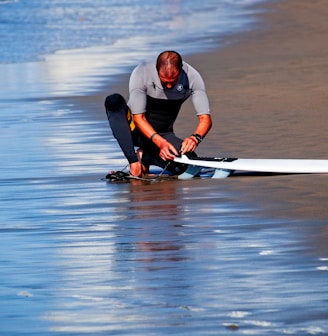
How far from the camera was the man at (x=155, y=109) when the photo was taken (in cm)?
970

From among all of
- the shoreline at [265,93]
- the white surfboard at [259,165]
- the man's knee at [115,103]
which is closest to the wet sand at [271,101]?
the shoreline at [265,93]

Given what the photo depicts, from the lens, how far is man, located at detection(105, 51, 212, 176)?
970 centimetres

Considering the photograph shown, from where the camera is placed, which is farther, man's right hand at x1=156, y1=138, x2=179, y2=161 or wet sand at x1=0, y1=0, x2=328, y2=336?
man's right hand at x1=156, y1=138, x2=179, y2=161

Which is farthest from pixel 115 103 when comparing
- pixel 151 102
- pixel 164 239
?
pixel 164 239

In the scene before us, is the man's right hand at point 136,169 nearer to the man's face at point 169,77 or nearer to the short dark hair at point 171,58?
the man's face at point 169,77

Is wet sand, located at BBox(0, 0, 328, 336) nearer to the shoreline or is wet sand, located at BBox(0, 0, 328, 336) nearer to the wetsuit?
the shoreline

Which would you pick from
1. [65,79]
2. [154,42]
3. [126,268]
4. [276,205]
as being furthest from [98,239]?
[154,42]

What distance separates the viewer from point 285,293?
19.5 feet

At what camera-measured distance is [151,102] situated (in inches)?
392

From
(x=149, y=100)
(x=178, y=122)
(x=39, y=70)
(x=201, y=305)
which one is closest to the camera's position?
(x=201, y=305)

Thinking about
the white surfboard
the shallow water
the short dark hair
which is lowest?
the white surfboard

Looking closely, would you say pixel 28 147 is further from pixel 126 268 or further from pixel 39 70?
pixel 39 70

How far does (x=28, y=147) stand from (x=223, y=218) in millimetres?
4223

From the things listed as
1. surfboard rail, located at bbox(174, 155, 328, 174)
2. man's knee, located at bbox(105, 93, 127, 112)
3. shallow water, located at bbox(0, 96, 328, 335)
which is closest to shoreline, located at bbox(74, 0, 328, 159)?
surfboard rail, located at bbox(174, 155, 328, 174)
